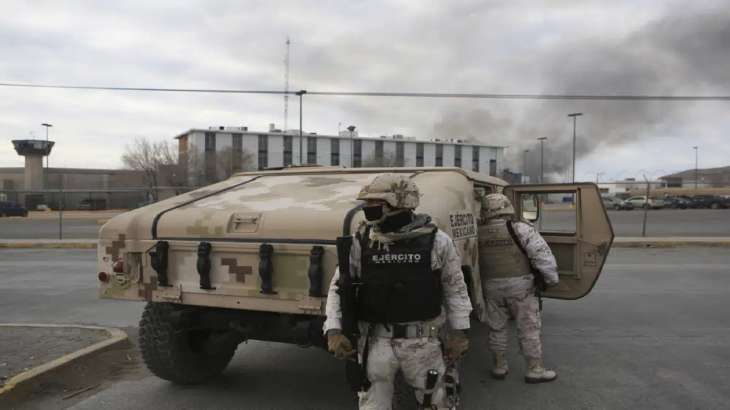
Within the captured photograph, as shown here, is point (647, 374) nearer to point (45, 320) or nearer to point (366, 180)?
point (366, 180)

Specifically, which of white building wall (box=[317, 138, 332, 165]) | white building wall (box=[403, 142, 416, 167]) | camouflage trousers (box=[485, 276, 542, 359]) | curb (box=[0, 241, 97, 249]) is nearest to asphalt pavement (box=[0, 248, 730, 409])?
camouflage trousers (box=[485, 276, 542, 359])

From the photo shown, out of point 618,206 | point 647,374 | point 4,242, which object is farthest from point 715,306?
point 618,206

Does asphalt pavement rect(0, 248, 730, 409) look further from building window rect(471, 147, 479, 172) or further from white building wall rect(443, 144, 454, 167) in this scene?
white building wall rect(443, 144, 454, 167)

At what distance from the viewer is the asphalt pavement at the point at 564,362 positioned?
4.12m

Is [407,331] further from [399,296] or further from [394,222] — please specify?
[394,222]

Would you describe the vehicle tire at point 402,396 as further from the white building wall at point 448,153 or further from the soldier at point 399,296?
the white building wall at point 448,153

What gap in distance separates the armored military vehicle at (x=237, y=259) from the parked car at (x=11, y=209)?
32.0 m

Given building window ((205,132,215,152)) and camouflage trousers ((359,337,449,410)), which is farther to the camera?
building window ((205,132,215,152))

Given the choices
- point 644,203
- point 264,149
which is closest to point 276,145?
point 264,149

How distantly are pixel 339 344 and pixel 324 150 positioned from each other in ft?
256

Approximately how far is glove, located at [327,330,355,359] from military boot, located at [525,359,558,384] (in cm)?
234

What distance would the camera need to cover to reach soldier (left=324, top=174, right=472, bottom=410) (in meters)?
2.70

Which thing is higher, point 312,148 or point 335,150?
point 312,148

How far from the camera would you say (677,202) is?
44531 mm
